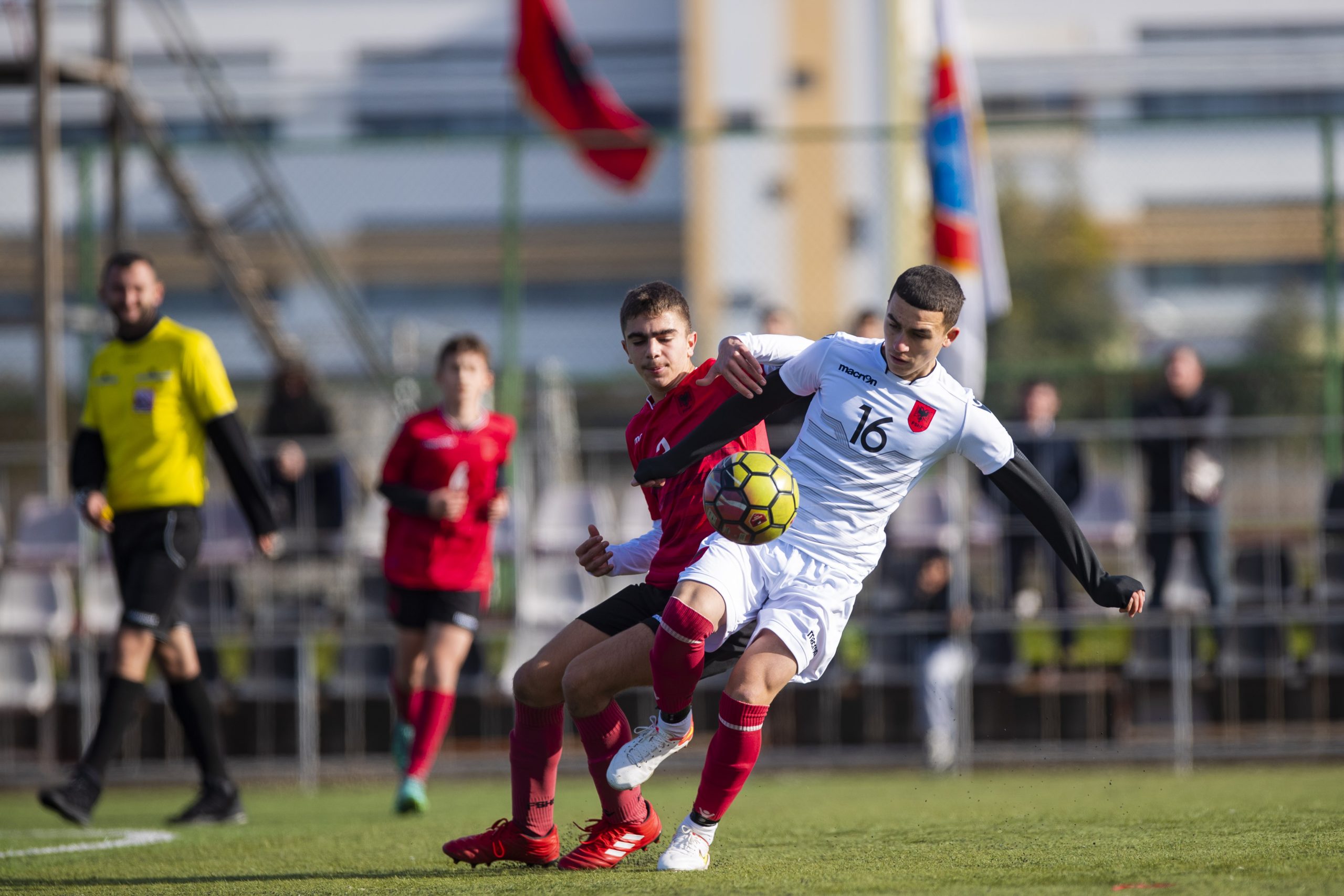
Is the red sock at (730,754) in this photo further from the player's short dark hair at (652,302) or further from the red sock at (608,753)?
the player's short dark hair at (652,302)

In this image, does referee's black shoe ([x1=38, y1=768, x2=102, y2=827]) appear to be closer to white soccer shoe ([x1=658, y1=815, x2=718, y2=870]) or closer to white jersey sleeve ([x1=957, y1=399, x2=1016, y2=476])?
white soccer shoe ([x1=658, y1=815, x2=718, y2=870])

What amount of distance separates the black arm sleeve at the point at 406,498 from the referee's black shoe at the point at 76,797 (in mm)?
1764

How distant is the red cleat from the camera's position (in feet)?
16.0

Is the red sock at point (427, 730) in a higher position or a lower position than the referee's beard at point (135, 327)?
lower

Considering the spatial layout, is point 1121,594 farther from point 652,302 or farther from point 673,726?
point 652,302

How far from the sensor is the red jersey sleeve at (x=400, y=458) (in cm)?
755

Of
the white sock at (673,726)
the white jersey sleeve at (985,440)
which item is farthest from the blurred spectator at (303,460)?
the white jersey sleeve at (985,440)

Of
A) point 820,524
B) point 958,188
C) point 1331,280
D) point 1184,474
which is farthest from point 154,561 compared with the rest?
point 1331,280

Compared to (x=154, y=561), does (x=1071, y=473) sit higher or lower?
higher

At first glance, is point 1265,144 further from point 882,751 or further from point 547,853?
point 547,853

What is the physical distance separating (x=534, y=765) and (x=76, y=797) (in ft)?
8.36

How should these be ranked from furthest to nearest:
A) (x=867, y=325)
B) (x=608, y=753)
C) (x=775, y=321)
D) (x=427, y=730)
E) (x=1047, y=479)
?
(x=1047, y=479)
(x=775, y=321)
(x=867, y=325)
(x=427, y=730)
(x=608, y=753)

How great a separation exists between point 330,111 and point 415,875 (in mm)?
36239

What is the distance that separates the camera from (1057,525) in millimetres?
4703
